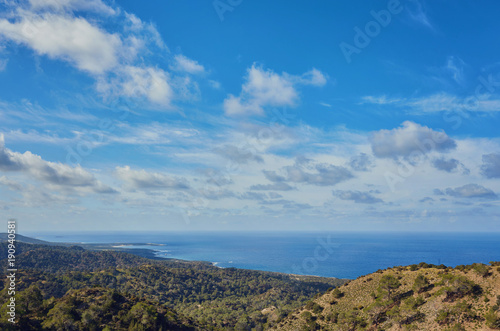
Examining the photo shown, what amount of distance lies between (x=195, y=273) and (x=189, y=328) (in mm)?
118405

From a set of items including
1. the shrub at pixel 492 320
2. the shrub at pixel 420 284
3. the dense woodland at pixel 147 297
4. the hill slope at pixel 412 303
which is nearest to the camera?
the shrub at pixel 492 320

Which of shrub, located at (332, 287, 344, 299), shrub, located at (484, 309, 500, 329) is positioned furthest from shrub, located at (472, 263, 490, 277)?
shrub, located at (332, 287, 344, 299)

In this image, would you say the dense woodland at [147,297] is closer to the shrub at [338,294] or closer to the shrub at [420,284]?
the shrub at [338,294]

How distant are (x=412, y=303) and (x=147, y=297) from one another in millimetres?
103132

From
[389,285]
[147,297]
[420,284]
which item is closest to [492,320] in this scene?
[420,284]

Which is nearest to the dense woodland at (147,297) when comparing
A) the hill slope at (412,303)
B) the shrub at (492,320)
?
the hill slope at (412,303)

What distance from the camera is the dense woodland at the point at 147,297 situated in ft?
162

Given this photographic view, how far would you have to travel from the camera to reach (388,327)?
42250 millimetres

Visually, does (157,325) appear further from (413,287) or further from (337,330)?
(413,287)

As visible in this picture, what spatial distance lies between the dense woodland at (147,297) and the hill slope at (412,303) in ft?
50.1

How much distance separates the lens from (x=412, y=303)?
4472 cm

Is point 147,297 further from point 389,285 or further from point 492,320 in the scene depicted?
point 492,320

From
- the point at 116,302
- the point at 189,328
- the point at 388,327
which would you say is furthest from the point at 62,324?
the point at 388,327

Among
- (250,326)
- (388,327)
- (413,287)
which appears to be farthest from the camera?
(250,326)
